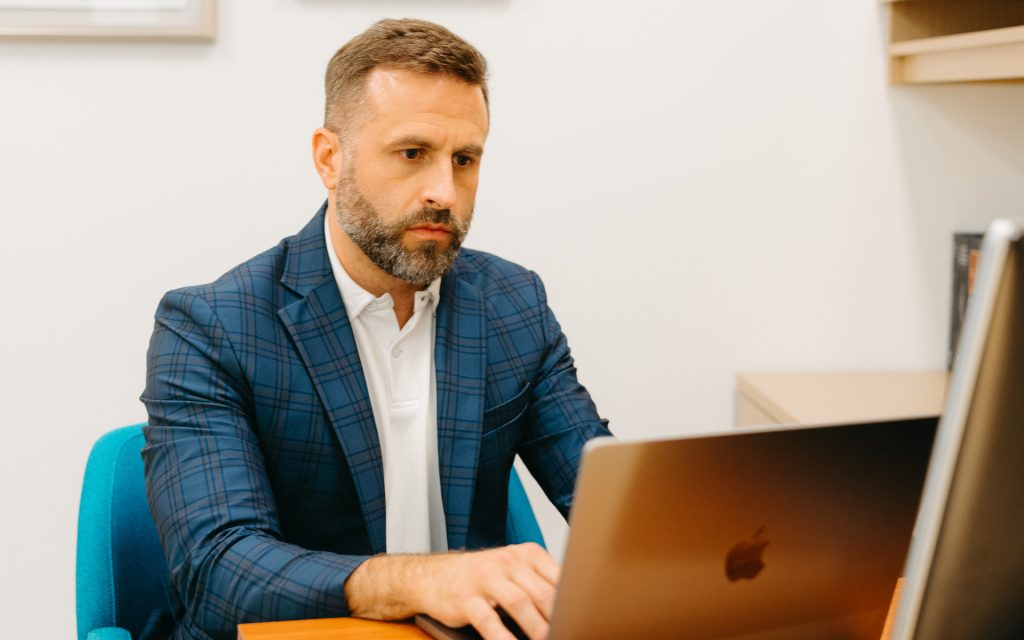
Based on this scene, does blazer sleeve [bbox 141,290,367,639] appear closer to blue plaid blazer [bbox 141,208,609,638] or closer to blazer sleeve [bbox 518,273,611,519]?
blue plaid blazer [bbox 141,208,609,638]

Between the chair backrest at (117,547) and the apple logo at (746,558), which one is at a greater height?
the apple logo at (746,558)

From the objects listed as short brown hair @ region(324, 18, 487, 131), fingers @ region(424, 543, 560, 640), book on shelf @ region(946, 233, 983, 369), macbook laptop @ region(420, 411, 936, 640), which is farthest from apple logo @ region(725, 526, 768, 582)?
book on shelf @ region(946, 233, 983, 369)

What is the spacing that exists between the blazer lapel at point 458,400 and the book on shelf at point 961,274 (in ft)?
3.34

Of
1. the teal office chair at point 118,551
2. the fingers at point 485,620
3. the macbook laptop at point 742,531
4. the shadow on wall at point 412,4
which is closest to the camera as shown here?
the macbook laptop at point 742,531

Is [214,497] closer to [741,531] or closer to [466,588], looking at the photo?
[466,588]

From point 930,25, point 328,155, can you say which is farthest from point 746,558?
point 930,25

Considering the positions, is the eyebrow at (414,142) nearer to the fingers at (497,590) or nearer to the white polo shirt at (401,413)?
the white polo shirt at (401,413)

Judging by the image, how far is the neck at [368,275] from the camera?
1562 millimetres

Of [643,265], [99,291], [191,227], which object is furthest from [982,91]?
[99,291]

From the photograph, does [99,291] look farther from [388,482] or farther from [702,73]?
[702,73]

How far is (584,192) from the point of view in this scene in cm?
209

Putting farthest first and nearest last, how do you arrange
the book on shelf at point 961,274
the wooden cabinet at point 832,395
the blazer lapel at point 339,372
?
the book on shelf at point 961,274 < the wooden cabinet at point 832,395 < the blazer lapel at point 339,372

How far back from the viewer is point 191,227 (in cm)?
202

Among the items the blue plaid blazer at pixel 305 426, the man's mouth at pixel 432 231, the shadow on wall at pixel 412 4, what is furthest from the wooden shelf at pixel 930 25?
the man's mouth at pixel 432 231
